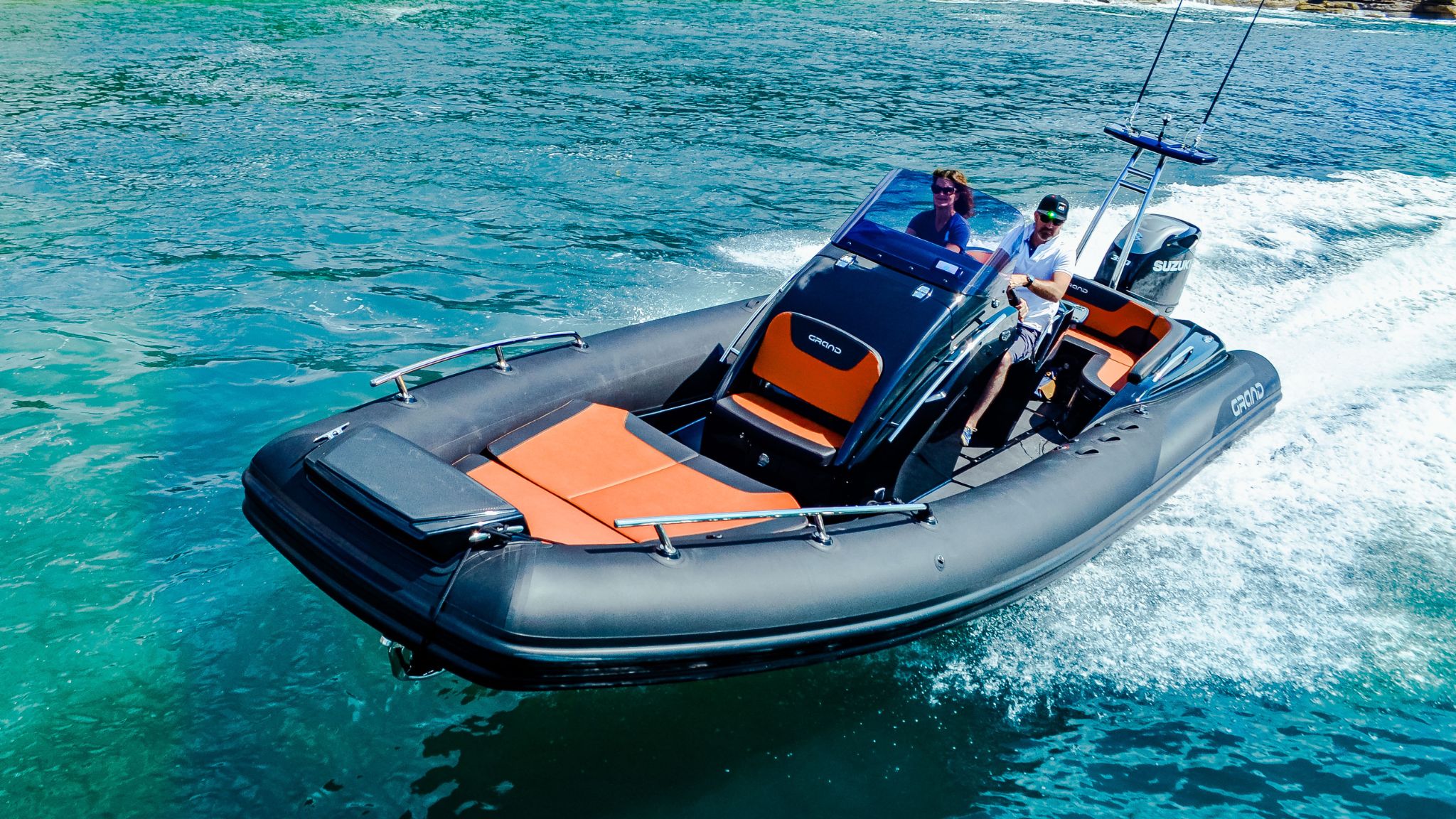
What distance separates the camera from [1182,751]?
4.14 meters

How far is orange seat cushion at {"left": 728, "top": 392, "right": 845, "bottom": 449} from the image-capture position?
459 cm

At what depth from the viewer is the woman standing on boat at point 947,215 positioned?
5133 millimetres

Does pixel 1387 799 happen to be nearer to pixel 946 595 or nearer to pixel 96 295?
pixel 946 595

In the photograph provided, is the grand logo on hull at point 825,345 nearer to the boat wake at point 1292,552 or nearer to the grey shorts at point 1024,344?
the grey shorts at point 1024,344

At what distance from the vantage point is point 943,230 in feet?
17.0

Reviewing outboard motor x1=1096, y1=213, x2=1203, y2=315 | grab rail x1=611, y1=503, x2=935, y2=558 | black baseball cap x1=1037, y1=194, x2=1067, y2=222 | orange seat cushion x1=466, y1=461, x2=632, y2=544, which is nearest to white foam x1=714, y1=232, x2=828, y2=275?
outboard motor x1=1096, y1=213, x2=1203, y2=315

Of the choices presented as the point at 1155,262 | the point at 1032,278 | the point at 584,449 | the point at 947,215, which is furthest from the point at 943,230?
the point at 584,449

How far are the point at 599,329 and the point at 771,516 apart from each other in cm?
367

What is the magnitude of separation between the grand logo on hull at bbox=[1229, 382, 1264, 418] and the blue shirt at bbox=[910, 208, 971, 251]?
202cm

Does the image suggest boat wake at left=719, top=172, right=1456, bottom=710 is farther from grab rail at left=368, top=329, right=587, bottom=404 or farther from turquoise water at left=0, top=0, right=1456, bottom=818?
grab rail at left=368, top=329, right=587, bottom=404

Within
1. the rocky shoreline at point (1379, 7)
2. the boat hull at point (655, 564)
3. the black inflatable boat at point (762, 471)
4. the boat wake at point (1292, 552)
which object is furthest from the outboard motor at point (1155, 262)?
the rocky shoreline at point (1379, 7)

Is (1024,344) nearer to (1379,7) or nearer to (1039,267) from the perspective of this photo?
(1039,267)

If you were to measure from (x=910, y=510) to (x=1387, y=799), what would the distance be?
2.20m

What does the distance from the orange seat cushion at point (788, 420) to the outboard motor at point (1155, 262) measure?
2.78 metres
